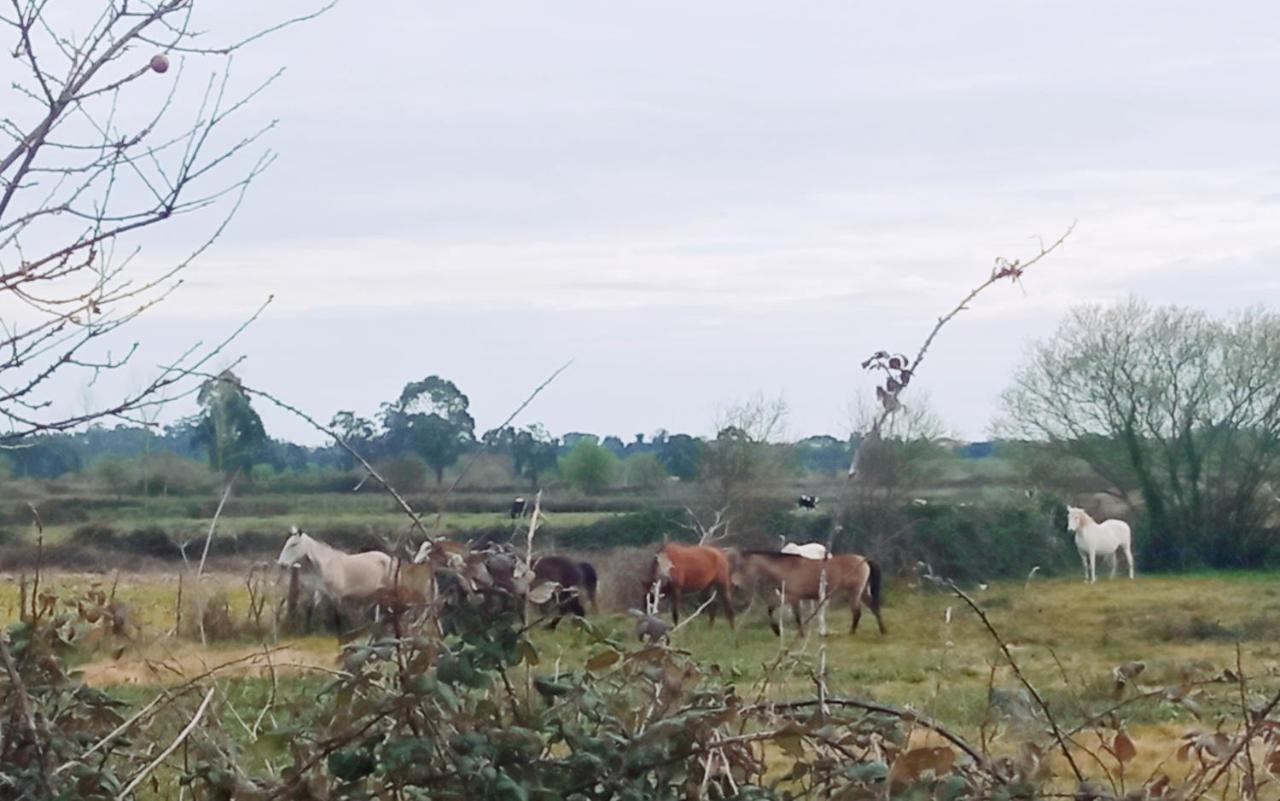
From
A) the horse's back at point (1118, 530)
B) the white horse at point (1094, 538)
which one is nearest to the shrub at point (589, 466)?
the white horse at point (1094, 538)

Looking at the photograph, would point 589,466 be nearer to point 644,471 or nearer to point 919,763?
point 919,763

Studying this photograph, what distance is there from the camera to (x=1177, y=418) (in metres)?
Result: 27.8

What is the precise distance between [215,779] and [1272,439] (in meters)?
28.0

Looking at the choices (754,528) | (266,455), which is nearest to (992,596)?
(754,528)

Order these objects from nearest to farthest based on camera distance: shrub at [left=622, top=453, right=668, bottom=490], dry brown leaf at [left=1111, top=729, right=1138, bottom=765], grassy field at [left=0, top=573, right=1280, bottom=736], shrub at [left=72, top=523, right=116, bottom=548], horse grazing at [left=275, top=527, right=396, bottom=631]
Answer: dry brown leaf at [left=1111, top=729, right=1138, bottom=765] → grassy field at [left=0, top=573, right=1280, bottom=736] → shrub at [left=72, top=523, right=116, bottom=548] → shrub at [left=622, top=453, right=668, bottom=490] → horse grazing at [left=275, top=527, right=396, bottom=631]

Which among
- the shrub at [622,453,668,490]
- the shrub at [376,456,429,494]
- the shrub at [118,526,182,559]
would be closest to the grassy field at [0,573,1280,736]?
the shrub at [118,526,182,559]

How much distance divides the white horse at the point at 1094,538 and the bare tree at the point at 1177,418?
73.9 inches

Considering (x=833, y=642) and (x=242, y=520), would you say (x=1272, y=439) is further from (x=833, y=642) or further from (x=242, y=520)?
(x=242, y=520)

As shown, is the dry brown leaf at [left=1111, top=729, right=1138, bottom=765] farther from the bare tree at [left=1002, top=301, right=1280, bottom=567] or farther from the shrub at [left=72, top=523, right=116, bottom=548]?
the bare tree at [left=1002, top=301, right=1280, bottom=567]

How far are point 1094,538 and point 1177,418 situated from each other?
362 cm

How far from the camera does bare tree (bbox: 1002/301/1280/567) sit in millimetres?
27156

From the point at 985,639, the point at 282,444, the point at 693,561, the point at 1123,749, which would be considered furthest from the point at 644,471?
the point at 985,639

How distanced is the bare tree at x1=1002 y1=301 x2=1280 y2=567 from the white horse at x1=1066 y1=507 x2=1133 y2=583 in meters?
1.88

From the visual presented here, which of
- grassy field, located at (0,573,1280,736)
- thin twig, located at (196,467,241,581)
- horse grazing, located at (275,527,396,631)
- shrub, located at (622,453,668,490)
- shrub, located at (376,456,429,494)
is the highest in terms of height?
shrub, located at (622,453,668,490)
